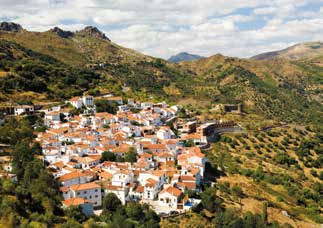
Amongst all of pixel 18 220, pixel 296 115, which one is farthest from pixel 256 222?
pixel 296 115

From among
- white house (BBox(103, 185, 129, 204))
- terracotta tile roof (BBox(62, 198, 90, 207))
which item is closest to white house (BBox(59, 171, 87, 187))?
white house (BBox(103, 185, 129, 204))

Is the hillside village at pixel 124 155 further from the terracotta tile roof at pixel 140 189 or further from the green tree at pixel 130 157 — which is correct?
the green tree at pixel 130 157

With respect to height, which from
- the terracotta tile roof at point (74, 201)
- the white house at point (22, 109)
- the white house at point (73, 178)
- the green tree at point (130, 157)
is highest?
the white house at point (22, 109)

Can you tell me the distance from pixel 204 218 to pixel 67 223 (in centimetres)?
1377

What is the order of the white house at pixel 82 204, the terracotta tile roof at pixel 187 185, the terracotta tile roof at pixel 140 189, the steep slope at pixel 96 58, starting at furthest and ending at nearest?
the steep slope at pixel 96 58 < the terracotta tile roof at pixel 187 185 < the terracotta tile roof at pixel 140 189 < the white house at pixel 82 204

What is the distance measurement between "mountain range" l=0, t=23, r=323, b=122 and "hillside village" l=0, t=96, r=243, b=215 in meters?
15.9

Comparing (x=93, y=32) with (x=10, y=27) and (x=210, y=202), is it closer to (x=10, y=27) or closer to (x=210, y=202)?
(x=10, y=27)

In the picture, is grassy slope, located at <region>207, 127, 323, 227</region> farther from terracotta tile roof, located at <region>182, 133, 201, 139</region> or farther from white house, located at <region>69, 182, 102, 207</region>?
white house, located at <region>69, 182, 102, 207</region>

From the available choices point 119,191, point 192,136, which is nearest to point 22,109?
point 192,136

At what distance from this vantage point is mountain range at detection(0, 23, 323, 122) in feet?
268

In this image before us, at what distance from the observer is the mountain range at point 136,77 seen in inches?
3221

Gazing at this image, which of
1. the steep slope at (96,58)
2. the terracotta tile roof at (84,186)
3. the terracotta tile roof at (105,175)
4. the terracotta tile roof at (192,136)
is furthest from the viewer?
the steep slope at (96,58)

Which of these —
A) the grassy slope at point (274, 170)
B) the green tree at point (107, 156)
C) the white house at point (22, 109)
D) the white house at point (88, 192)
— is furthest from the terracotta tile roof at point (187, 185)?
the white house at point (22, 109)

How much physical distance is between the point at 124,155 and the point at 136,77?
80.1 metres
